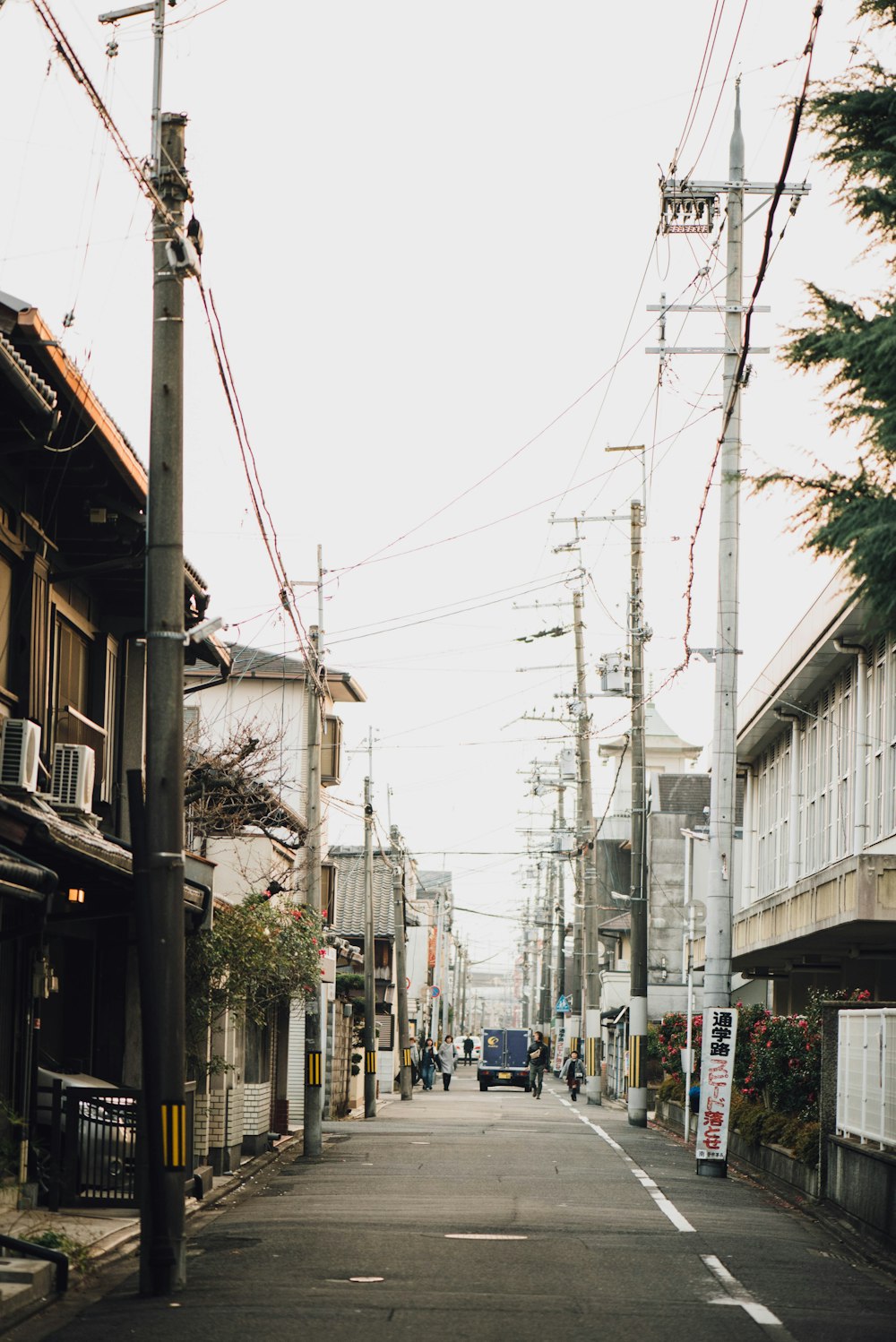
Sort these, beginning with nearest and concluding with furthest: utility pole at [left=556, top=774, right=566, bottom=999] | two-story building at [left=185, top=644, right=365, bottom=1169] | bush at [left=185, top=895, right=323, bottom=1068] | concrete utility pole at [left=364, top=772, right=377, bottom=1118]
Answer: bush at [left=185, top=895, right=323, bottom=1068] < two-story building at [left=185, top=644, right=365, bottom=1169] < concrete utility pole at [left=364, top=772, right=377, bottom=1118] < utility pole at [left=556, top=774, right=566, bottom=999]

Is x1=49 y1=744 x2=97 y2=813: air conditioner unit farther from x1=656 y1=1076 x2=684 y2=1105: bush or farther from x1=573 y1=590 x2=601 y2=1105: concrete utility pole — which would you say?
x1=573 y1=590 x2=601 y2=1105: concrete utility pole

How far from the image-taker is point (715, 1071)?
24.0 metres

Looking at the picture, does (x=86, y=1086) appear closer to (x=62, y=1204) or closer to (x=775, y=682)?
(x=62, y=1204)

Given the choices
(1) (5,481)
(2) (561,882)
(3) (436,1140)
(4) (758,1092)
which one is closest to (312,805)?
(3) (436,1140)

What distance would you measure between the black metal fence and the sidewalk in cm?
18

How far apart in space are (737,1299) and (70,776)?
330 inches

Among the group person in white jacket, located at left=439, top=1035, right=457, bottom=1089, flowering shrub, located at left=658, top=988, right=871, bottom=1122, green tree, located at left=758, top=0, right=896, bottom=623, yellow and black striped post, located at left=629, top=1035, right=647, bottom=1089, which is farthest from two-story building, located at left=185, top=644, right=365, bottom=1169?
person in white jacket, located at left=439, top=1035, right=457, bottom=1089

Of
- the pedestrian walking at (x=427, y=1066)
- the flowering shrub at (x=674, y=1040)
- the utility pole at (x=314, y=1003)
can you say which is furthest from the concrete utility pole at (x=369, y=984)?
the pedestrian walking at (x=427, y=1066)

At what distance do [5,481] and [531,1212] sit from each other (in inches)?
351

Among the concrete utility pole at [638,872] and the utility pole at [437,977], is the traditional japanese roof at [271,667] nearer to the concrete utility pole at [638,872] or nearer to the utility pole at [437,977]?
the concrete utility pole at [638,872]

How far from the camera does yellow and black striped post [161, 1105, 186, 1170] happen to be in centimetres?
1194

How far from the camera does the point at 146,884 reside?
481 inches

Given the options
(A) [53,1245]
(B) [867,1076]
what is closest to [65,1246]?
(A) [53,1245]

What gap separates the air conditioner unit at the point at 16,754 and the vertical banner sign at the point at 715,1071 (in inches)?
490
